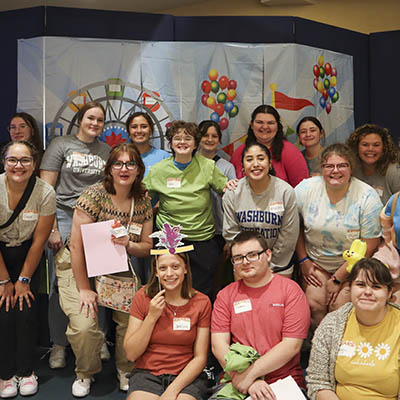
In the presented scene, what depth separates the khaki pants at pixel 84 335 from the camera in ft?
10.4

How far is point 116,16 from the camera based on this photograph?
451 centimetres

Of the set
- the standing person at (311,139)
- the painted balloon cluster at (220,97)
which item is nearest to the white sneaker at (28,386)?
the painted balloon cluster at (220,97)

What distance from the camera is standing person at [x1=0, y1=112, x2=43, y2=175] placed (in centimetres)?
413

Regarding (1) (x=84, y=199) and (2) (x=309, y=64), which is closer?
(1) (x=84, y=199)

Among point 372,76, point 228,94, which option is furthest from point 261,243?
point 372,76

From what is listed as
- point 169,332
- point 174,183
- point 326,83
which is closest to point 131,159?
point 174,183

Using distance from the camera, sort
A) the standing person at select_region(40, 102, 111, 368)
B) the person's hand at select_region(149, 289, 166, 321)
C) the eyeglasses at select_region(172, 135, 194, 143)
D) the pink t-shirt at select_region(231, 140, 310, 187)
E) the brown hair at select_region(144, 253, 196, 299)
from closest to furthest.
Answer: the person's hand at select_region(149, 289, 166, 321) < the brown hair at select_region(144, 253, 196, 299) < the eyeglasses at select_region(172, 135, 194, 143) < the standing person at select_region(40, 102, 111, 368) < the pink t-shirt at select_region(231, 140, 310, 187)

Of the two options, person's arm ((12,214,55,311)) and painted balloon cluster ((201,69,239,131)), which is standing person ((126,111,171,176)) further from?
person's arm ((12,214,55,311))

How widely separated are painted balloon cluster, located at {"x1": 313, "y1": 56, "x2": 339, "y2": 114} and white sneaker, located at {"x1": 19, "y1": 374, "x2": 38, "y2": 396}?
347 cm

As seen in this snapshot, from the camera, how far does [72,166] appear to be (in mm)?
3730

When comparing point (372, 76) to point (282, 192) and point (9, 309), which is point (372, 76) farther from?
point (9, 309)

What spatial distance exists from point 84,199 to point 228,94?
79.8 inches

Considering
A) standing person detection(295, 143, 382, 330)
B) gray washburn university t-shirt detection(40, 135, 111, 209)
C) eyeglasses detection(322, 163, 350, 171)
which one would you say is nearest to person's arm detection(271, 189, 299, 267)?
standing person detection(295, 143, 382, 330)

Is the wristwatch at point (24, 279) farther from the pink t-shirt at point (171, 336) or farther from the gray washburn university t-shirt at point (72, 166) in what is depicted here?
the pink t-shirt at point (171, 336)
